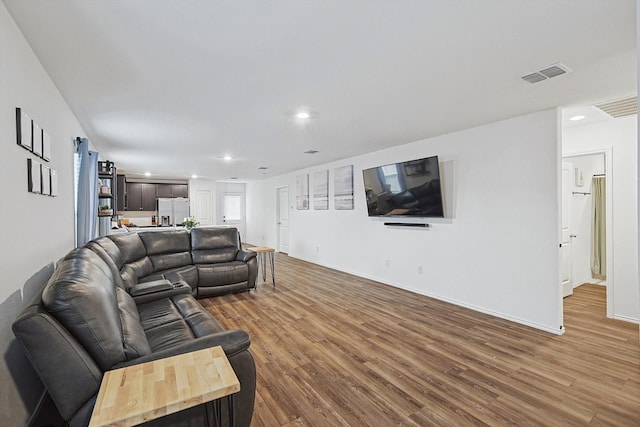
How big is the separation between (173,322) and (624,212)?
513 centimetres

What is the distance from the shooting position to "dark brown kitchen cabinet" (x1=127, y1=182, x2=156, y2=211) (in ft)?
30.6

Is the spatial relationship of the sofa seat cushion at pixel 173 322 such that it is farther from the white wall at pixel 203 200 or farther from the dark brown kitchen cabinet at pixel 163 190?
the white wall at pixel 203 200

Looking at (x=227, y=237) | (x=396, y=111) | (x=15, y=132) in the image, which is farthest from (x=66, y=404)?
(x=227, y=237)

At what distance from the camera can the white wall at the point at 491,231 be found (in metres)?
3.31

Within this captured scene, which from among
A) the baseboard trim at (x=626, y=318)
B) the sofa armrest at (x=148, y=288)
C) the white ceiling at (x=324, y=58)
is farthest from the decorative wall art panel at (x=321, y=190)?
the baseboard trim at (x=626, y=318)

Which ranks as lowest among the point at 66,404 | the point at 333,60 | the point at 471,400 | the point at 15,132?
the point at 471,400

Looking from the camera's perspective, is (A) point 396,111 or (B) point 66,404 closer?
(B) point 66,404

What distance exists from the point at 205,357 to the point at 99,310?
573 mm

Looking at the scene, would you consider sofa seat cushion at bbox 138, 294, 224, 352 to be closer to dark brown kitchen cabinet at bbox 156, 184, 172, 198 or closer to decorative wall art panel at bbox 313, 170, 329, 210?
decorative wall art panel at bbox 313, 170, 329, 210

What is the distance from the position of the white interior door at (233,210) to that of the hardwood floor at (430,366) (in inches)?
296

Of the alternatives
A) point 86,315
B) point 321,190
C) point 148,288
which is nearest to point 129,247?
point 148,288

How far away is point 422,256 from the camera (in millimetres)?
4688

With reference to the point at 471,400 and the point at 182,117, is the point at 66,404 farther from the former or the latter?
the point at 182,117

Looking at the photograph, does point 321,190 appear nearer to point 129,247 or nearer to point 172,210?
point 129,247
